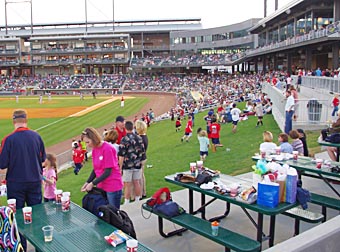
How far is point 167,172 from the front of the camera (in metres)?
12.0

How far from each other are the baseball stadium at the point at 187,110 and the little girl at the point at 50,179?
862 millimetres

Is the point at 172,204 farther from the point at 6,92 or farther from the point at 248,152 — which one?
the point at 6,92

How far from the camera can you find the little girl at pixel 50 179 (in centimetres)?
690

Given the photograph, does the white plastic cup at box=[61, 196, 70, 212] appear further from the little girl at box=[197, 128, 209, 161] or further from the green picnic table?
the little girl at box=[197, 128, 209, 161]

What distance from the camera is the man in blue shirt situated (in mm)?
5652

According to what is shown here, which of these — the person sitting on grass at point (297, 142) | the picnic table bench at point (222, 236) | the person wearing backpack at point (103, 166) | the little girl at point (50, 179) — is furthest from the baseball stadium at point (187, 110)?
the little girl at point (50, 179)

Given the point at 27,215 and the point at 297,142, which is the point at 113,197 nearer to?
the point at 27,215

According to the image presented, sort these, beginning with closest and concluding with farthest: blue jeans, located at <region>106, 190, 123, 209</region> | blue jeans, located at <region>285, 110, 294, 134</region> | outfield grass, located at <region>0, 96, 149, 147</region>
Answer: blue jeans, located at <region>106, 190, 123, 209</region> → blue jeans, located at <region>285, 110, 294, 134</region> → outfield grass, located at <region>0, 96, 149, 147</region>

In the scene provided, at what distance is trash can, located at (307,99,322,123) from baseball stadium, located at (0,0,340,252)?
0.14 ft

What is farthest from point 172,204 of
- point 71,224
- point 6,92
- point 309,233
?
point 6,92

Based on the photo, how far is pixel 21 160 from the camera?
5688 millimetres

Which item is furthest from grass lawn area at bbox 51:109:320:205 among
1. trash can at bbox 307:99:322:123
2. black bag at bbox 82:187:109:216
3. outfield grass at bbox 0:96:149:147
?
outfield grass at bbox 0:96:149:147

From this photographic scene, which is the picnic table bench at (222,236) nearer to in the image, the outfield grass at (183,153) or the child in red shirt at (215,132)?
the outfield grass at (183,153)

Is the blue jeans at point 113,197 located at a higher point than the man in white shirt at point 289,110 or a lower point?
lower
